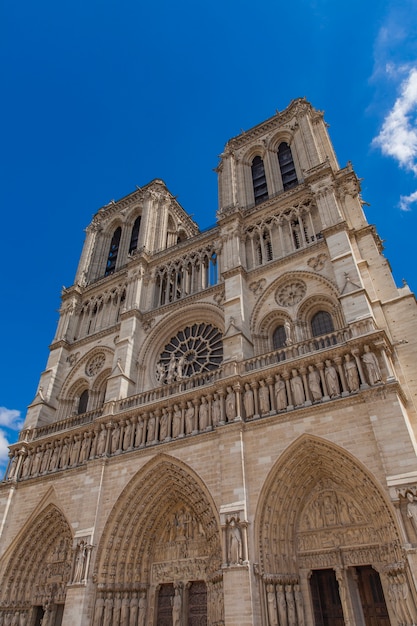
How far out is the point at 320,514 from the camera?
33.4ft

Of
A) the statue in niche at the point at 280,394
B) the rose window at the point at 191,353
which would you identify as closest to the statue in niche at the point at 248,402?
the statue in niche at the point at 280,394

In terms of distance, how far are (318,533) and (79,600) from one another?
6.35 metres

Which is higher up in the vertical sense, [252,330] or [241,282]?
[241,282]

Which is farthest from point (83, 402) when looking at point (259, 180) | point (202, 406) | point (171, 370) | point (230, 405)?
point (259, 180)

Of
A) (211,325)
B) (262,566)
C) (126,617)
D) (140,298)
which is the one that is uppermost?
(140,298)

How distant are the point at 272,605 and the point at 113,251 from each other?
1967cm

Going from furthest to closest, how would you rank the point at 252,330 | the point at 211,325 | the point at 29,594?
1. the point at 211,325
2. the point at 252,330
3. the point at 29,594

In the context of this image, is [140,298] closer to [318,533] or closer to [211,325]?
[211,325]

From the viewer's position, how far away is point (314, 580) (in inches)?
389

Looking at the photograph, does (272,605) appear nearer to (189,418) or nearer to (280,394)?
(280,394)

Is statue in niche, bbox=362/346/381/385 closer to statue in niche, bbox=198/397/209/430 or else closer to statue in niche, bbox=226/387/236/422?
statue in niche, bbox=226/387/236/422

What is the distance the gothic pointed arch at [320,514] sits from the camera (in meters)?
→ 9.23

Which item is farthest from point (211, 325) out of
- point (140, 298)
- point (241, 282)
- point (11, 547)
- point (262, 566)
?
point (11, 547)

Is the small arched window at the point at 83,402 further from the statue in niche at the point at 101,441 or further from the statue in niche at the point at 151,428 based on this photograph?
the statue in niche at the point at 151,428
